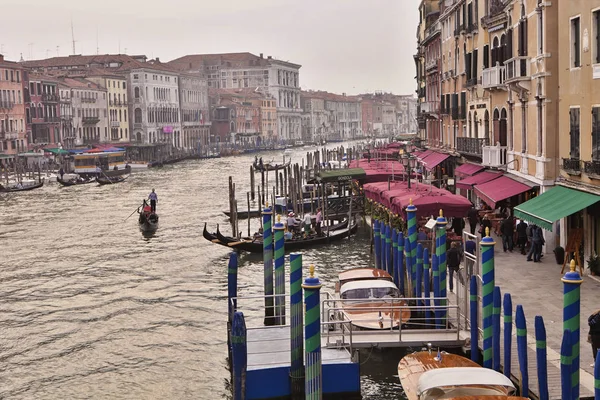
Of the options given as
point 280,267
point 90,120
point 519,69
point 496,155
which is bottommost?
point 280,267

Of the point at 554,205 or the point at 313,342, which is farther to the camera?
the point at 554,205

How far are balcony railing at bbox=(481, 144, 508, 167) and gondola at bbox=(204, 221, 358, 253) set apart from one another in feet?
13.8

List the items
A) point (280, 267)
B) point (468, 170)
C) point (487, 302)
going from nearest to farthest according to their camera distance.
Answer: point (487, 302) < point (280, 267) < point (468, 170)

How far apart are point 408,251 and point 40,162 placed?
44.3 m

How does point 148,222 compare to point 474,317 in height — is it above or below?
below

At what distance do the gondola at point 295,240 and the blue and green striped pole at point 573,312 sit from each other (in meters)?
12.7

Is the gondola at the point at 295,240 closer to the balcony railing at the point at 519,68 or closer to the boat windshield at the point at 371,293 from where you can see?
the balcony railing at the point at 519,68

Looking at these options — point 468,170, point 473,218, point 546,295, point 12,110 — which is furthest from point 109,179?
point 546,295

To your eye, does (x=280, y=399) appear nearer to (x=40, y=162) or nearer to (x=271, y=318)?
(x=271, y=318)

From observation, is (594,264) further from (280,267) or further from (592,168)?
(280,267)

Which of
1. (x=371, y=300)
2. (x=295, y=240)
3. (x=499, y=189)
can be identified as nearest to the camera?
(x=371, y=300)

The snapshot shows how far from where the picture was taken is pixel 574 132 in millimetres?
13211

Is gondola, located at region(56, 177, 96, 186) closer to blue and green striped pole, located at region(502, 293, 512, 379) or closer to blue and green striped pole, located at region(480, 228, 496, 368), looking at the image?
blue and green striped pole, located at region(480, 228, 496, 368)

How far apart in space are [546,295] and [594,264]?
1.29 m
